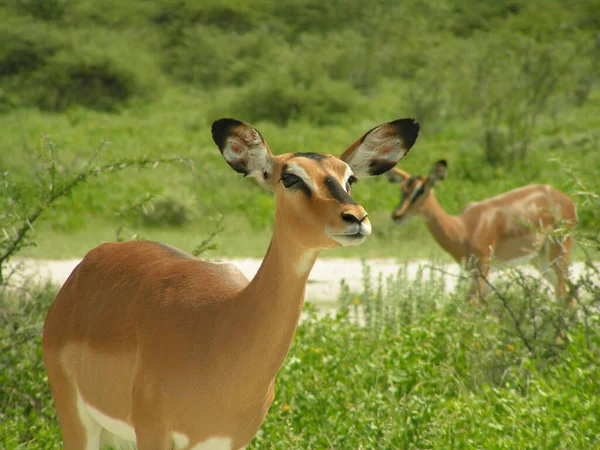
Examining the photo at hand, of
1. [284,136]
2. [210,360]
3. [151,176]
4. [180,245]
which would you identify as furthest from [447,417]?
[284,136]

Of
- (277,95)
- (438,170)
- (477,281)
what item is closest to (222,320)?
(477,281)

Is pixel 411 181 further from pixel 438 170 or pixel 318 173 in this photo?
pixel 318 173

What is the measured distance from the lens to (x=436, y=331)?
18.0ft

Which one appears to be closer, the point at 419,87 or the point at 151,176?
the point at 151,176

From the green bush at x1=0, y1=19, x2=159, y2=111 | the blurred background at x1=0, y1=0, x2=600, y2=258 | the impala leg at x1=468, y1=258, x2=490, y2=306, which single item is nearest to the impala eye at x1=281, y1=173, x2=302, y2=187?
the impala leg at x1=468, y1=258, x2=490, y2=306

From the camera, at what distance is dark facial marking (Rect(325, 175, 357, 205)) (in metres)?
2.62

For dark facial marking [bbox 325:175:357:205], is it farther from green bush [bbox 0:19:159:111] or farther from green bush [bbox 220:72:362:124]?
green bush [bbox 0:19:159:111]

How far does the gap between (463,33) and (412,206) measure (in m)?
21.1

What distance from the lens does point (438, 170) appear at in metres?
8.75

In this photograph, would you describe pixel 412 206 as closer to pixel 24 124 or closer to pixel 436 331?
pixel 436 331

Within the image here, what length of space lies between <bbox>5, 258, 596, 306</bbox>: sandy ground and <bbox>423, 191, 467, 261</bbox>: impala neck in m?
0.28

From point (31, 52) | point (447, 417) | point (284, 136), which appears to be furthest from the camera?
point (31, 52)

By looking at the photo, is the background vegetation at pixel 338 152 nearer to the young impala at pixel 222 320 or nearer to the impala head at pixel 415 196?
the young impala at pixel 222 320

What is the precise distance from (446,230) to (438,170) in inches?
23.2
